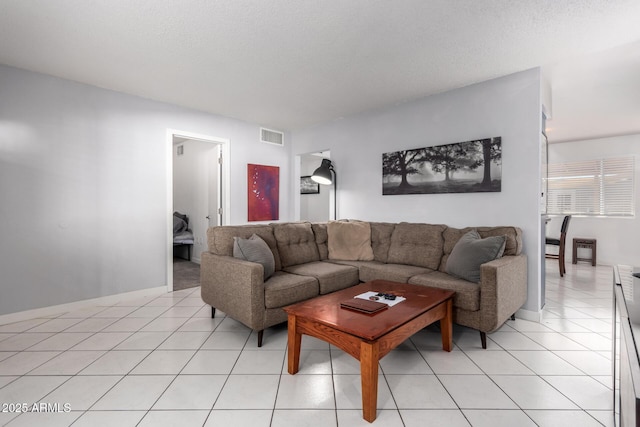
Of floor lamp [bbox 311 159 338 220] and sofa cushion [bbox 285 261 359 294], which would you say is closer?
sofa cushion [bbox 285 261 359 294]

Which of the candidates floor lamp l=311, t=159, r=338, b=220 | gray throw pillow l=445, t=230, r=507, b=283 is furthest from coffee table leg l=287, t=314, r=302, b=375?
floor lamp l=311, t=159, r=338, b=220

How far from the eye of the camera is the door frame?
3.76 meters

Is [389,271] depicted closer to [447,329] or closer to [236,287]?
[447,329]

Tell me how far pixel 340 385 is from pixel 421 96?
10.6 ft

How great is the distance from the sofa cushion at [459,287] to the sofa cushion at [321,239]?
3.98ft

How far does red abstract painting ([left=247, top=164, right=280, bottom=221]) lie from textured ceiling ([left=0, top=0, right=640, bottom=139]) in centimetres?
160

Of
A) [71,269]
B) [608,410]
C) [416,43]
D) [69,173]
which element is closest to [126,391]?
[71,269]

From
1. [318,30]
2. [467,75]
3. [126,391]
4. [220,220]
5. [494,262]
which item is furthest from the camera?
[220,220]

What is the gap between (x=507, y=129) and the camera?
9.58 ft

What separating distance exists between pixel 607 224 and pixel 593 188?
28.0 inches

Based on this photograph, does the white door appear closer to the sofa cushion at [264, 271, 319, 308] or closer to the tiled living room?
the tiled living room

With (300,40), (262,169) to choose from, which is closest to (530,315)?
(300,40)

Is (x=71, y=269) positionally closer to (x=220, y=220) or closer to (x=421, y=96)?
(x=220, y=220)

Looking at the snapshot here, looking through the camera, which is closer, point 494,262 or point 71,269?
point 494,262
